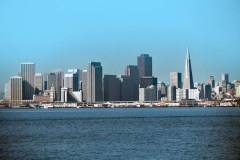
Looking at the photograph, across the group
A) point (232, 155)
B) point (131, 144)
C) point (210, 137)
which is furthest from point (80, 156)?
point (210, 137)

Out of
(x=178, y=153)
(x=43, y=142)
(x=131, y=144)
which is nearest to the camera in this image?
(x=178, y=153)

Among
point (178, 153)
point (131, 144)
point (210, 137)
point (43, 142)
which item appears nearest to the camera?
point (178, 153)

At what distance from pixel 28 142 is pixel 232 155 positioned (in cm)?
2700

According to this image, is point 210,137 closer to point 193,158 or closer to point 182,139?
point 182,139

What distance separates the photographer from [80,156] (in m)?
48.1

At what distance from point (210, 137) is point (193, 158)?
20.9 m

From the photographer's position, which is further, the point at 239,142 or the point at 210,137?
the point at 210,137

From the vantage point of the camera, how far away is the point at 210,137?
218 feet

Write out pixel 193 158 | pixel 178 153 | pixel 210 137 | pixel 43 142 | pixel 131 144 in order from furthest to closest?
pixel 210 137 < pixel 43 142 < pixel 131 144 < pixel 178 153 < pixel 193 158

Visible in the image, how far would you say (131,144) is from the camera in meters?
57.8

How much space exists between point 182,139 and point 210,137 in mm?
5253

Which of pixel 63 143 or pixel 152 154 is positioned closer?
pixel 152 154

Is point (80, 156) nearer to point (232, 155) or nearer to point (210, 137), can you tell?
point (232, 155)

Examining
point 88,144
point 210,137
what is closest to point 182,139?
point 210,137
